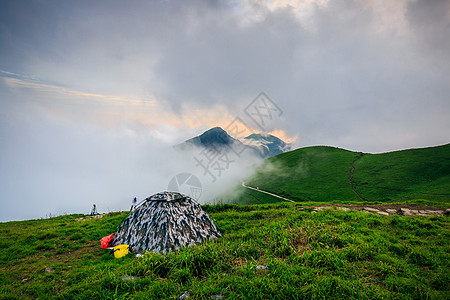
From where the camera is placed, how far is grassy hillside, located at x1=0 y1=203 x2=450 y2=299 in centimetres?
473

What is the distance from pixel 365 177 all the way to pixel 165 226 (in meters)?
64.2

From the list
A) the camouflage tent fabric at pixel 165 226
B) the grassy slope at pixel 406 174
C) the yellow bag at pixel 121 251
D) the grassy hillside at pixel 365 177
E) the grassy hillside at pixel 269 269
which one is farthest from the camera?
the grassy hillside at pixel 365 177

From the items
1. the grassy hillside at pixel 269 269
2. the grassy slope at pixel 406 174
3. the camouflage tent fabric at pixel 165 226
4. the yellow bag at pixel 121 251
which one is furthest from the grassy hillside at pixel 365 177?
the yellow bag at pixel 121 251

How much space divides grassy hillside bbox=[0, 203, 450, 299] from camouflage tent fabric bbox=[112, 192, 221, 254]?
1.20 m

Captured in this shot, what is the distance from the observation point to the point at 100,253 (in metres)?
9.54

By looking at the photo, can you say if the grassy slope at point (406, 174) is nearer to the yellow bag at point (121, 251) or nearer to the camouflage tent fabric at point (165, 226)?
the camouflage tent fabric at point (165, 226)

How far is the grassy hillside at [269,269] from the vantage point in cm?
473

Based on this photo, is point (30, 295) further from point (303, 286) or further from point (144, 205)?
point (303, 286)

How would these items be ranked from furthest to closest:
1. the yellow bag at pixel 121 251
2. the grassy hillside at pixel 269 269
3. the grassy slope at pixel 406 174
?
the grassy slope at pixel 406 174
the yellow bag at pixel 121 251
the grassy hillside at pixel 269 269

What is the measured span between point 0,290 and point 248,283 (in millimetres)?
8326

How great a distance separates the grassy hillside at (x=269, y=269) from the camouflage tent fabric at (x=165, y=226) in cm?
120

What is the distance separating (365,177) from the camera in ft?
180

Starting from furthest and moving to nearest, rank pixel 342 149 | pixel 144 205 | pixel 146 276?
1. pixel 342 149
2. pixel 144 205
3. pixel 146 276

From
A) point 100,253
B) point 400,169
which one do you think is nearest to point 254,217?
point 100,253
